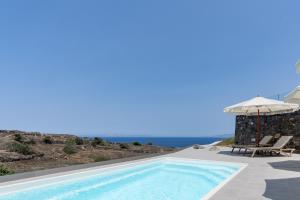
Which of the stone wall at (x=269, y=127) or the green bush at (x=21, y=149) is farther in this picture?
the green bush at (x=21, y=149)

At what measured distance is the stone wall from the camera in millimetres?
12461

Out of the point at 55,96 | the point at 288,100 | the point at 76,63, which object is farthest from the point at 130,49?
the point at 288,100

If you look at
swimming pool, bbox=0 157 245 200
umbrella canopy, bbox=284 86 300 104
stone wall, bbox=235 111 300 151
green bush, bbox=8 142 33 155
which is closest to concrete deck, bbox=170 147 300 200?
swimming pool, bbox=0 157 245 200

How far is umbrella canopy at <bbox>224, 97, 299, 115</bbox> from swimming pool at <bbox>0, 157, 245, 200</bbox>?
9.66ft

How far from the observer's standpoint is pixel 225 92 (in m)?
25.0

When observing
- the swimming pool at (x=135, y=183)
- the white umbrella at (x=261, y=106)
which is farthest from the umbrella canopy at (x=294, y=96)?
the white umbrella at (x=261, y=106)

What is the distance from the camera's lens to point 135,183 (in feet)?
26.2

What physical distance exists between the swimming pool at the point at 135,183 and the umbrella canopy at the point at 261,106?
2.94 m

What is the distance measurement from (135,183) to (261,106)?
18.5 ft

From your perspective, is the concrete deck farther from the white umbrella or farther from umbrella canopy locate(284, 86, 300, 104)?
the white umbrella

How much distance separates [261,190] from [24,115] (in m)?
35.2

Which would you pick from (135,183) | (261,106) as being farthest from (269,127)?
(135,183)

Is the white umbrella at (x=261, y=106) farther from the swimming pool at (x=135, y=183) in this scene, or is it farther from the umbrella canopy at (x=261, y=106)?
the swimming pool at (x=135, y=183)

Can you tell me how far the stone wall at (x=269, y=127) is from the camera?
12.5m
